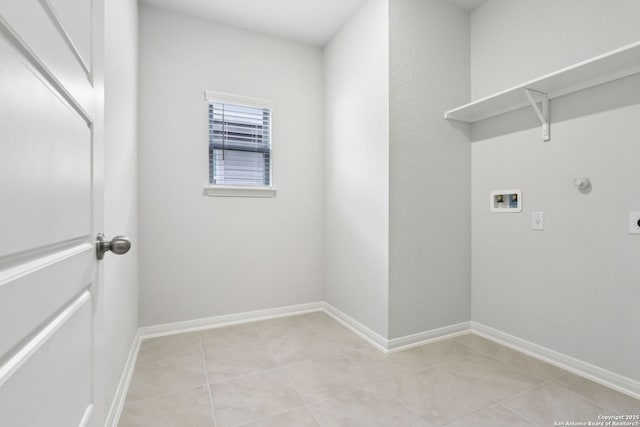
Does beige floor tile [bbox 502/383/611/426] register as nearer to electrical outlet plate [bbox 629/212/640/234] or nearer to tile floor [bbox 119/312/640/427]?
tile floor [bbox 119/312/640/427]

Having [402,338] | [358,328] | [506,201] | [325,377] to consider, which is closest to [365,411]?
[325,377]

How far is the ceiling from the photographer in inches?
101

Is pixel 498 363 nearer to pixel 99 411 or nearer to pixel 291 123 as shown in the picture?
pixel 99 411

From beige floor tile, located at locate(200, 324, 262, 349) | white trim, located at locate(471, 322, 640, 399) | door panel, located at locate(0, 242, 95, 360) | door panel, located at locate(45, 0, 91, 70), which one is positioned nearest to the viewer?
door panel, located at locate(0, 242, 95, 360)

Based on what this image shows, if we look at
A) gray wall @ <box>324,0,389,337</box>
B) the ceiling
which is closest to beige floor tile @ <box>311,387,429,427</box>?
gray wall @ <box>324,0,389,337</box>

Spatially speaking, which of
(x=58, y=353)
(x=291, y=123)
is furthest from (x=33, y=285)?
(x=291, y=123)

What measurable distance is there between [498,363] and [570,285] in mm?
693

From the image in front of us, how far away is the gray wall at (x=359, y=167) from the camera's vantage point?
237cm

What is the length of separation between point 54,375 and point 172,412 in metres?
1.39

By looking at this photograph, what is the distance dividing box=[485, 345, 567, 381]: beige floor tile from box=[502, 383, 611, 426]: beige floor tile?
0.16m

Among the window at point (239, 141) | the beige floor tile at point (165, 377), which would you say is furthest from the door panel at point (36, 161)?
the window at point (239, 141)

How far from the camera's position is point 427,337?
2441 mm

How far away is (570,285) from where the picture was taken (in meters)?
2.00

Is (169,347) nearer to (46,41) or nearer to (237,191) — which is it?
(237,191)
